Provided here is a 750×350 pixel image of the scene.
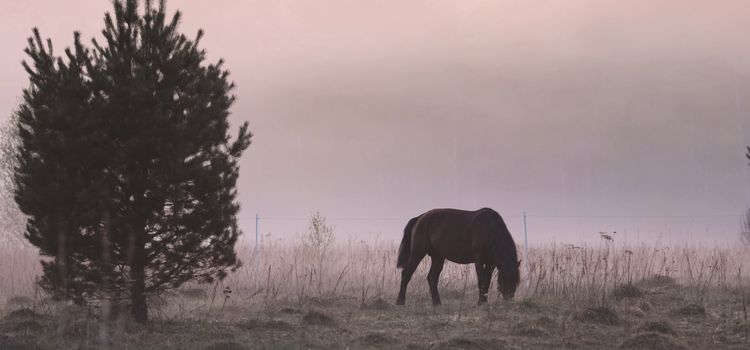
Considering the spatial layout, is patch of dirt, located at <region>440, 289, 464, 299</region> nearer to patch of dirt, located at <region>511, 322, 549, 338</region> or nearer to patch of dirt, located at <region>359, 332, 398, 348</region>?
patch of dirt, located at <region>511, 322, 549, 338</region>

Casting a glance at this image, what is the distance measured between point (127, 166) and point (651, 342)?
23.1ft

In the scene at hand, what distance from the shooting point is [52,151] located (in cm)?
944

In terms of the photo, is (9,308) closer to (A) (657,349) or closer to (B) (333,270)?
(B) (333,270)

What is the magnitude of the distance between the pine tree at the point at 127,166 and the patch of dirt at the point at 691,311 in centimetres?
704

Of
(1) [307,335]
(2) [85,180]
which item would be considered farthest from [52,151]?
(1) [307,335]

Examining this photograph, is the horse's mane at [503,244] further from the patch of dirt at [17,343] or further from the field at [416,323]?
the patch of dirt at [17,343]

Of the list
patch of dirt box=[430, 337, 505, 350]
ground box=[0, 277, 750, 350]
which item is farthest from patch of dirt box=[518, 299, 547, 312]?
patch of dirt box=[430, 337, 505, 350]

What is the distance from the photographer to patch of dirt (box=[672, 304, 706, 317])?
37.8ft

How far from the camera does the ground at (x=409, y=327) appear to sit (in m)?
8.82

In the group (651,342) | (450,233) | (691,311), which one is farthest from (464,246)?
(651,342)

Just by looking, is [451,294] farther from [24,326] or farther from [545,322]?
[24,326]

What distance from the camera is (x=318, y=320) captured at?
422 inches

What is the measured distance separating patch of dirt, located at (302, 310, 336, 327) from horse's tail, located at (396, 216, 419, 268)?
3.82 meters

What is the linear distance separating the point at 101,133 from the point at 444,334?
5.19 m
